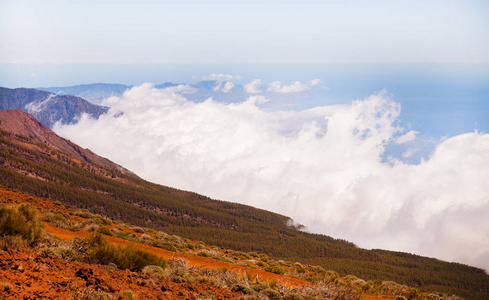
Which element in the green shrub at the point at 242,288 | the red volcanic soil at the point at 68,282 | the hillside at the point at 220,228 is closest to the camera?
the red volcanic soil at the point at 68,282

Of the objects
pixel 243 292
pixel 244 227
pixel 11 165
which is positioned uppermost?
pixel 243 292

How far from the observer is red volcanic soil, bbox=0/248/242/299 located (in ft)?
23.0

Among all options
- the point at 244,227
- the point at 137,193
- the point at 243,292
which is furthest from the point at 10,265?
the point at 137,193

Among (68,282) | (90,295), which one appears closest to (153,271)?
(68,282)

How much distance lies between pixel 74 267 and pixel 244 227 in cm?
11360

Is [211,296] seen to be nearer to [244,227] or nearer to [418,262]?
[418,262]

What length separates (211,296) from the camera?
31.8ft

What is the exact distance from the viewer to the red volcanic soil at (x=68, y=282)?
700 cm

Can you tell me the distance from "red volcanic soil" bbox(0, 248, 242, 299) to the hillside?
58.7 meters

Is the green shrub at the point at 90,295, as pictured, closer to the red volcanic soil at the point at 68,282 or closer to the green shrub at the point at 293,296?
the red volcanic soil at the point at 68,282

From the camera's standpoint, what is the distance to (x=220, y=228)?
11006cm

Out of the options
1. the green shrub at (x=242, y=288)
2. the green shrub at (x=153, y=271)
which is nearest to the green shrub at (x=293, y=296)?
the green shrub at (x=242, y=288)

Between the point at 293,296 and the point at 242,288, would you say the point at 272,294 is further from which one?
the point at 242,288

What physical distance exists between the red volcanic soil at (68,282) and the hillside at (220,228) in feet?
193
